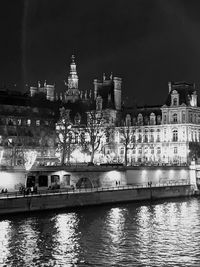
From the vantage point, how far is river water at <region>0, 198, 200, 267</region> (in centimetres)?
4088

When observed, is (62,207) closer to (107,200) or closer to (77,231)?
(107,200)

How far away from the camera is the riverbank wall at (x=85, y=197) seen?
59.1m

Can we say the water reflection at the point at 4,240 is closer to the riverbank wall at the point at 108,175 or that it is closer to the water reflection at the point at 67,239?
the water reflection at the point at 67,239

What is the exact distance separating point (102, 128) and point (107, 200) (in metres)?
51.4

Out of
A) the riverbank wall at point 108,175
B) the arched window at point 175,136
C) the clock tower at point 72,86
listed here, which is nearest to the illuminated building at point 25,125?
the clock tower at point 72,86

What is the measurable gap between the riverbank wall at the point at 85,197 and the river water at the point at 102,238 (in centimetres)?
119

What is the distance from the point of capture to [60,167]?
7406 centimetres

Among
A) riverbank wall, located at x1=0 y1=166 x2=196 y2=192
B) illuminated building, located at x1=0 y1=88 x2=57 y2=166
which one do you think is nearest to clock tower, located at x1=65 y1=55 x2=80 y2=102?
illuminated building, located at x1=0 y1=88 x2=57 y2=166

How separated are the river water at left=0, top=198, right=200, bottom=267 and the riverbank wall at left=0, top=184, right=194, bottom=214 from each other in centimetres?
119

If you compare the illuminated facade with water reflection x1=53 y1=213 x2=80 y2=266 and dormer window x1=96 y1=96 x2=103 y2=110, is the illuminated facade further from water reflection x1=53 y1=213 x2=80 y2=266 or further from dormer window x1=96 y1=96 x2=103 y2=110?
water reflection x1=53 y1=213 x2=80 y2=266

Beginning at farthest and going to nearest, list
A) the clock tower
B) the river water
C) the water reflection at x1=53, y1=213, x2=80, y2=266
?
the clock tower < the water reflection at x1=53, y1=213, x2=80, y2=266 < the river water

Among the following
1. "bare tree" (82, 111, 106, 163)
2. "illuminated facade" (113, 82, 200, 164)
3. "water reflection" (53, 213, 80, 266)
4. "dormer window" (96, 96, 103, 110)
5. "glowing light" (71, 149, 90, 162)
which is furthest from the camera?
"dormer window" (96, 96, 103, 110)

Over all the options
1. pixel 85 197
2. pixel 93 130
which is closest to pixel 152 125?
pixel 93 130

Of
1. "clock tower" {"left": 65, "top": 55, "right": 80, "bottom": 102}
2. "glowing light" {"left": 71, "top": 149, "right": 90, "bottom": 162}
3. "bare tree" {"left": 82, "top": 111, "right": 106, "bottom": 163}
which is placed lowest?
"glowing light" {"left": 71, "top": 149, "right": 90, "bottom": 162}
